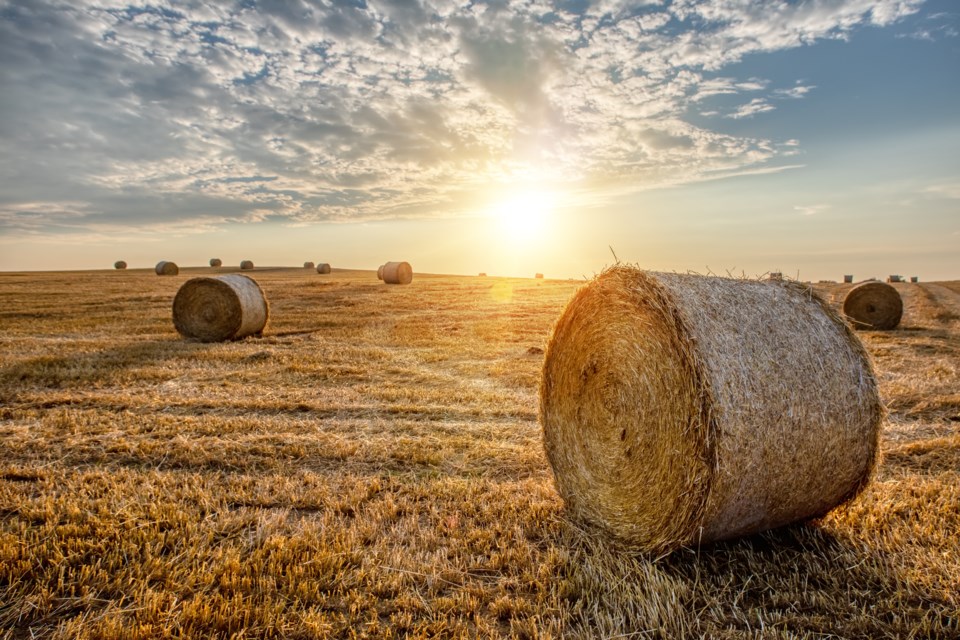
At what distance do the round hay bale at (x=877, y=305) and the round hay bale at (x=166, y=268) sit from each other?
4609cm

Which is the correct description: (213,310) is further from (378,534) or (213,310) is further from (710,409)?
(710,409)

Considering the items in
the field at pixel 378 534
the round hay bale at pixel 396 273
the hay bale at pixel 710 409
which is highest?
the round hay bale at pixel 396 273

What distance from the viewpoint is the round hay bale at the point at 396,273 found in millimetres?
37781

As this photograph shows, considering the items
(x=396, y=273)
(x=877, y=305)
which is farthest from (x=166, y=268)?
(x=877, y=305)

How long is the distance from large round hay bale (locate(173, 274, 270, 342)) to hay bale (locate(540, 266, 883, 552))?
1309 cm

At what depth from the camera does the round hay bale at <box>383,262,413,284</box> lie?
37781 mm

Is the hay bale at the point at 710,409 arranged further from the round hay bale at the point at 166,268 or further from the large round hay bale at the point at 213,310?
the round hay bale at the point at 166,268

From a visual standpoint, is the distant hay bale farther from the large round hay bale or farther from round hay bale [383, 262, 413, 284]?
round hay bale [383, 262, 413, 284]

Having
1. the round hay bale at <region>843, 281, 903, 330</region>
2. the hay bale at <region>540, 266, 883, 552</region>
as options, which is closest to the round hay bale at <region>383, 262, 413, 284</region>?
the round hay bale at <region>843, 281, 903, 330</region>

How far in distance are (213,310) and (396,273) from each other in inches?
872

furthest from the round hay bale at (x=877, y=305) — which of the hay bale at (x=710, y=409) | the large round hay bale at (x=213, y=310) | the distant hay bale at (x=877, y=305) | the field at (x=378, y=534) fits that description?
the large round hay bale at (x=213, y=310)

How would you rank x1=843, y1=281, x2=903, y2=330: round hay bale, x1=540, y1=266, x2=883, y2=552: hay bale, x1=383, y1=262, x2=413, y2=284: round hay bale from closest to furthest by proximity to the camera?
1. x1=540, y1=266, x2=883, y2=552: hay bale
2. x1=843, y1=281, x2=903, y2=330: round hay bale
3. x1=383, y1=262, x2=413, y2=284: round hay bale

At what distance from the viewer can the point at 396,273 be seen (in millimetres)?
37875

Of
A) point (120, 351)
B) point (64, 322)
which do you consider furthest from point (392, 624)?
point (64, 322)
